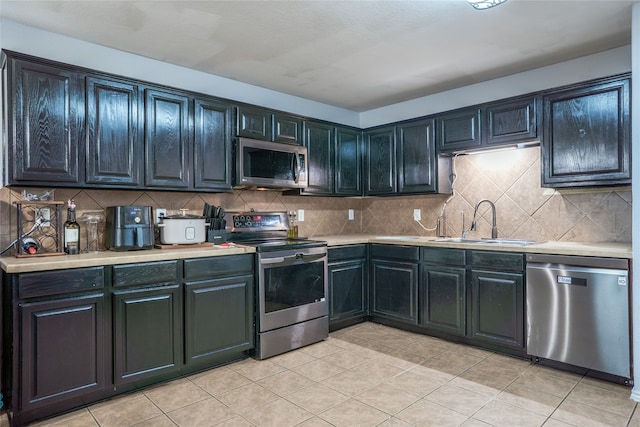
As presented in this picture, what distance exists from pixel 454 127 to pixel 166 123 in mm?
2541

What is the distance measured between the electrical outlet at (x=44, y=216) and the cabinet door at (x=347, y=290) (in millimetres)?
2244

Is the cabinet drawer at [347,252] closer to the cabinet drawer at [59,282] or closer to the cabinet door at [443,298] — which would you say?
the cabinet door at [443,298]

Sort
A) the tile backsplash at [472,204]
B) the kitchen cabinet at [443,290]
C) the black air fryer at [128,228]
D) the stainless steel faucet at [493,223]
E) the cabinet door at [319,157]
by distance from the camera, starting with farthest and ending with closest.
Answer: the cabinet door at [319,157] → the stainless steel faucet at [493,223] → the kitchen cabinet at [443,290] → the tile backsplash at [472,204] → the black air fryer at [128,228]

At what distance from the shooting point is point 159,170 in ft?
9.61

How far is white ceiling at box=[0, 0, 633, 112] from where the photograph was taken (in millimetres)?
2363

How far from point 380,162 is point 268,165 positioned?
4.57 ft

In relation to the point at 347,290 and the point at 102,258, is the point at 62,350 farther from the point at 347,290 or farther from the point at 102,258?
the point at 347,290

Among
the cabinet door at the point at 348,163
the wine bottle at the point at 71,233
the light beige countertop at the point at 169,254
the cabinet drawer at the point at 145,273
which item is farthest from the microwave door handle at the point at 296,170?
the wine bottle at the point at 71,233

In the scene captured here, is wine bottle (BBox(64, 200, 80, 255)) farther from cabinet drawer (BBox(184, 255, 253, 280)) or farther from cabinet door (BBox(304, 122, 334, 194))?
cabinet door (BBox(304, 122, 334, 194))

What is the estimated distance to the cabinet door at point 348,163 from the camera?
4262 mm

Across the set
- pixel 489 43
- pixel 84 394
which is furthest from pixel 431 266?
pixel 84 394

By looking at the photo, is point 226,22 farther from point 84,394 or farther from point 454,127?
point 84,394

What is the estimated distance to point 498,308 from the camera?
308 centimetres

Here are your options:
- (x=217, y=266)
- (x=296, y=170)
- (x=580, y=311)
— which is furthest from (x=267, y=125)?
(x=580, y=311)
